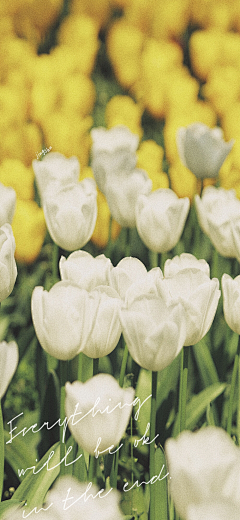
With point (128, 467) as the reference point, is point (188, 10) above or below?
above

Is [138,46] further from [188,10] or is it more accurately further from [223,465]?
[223,465]

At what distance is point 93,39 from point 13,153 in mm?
814

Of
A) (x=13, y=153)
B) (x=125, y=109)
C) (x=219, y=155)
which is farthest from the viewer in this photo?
(x=125, y=109)

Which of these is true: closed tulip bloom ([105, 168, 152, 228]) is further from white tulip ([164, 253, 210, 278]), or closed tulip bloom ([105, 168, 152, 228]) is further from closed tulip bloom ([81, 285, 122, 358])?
closed tulip bloom ([81, 285, 122, 358])

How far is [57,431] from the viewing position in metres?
1.07

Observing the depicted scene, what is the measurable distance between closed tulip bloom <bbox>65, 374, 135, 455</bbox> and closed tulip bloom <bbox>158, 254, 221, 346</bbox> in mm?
166

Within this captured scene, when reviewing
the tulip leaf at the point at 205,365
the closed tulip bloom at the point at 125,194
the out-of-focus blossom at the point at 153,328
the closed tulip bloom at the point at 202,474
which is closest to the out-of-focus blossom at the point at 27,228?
A: the closed tulip bloom at the point at 125,194

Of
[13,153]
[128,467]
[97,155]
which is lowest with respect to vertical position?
[128,467]

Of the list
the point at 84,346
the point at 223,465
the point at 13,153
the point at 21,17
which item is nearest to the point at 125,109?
the point at 13,153

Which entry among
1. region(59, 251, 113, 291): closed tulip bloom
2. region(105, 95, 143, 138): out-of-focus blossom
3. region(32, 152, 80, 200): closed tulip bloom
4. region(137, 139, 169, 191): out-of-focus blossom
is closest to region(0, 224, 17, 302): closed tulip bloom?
region(59, 251, 113, 291): closed tulip bloom

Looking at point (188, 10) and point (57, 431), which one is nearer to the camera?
point (57, 431)

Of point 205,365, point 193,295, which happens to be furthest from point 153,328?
point 205,365

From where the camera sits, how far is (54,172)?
1317 millimetres

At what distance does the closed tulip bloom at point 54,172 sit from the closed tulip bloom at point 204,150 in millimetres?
286
